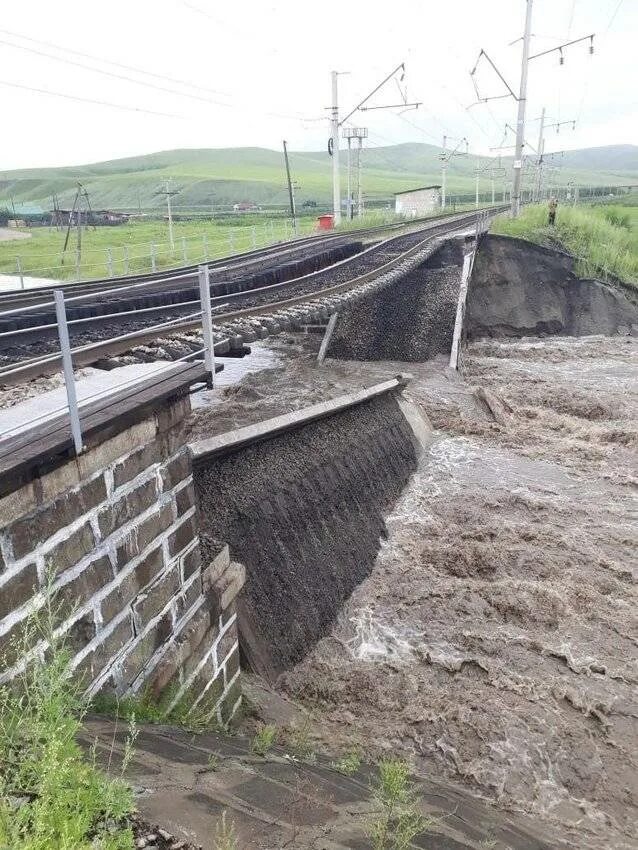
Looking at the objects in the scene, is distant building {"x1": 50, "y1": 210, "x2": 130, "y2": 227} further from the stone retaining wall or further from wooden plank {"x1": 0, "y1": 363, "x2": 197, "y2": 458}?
the stone retaining wall

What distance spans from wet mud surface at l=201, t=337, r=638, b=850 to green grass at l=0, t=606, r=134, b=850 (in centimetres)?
445

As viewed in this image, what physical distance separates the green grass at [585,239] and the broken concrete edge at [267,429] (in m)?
18.8

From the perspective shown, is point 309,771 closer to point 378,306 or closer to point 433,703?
point 433,703

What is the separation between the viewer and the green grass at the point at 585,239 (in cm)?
2814

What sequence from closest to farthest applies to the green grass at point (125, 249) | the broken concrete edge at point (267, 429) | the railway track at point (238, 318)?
1. the railway track at point (238, 318)
2. the broken concrete edge at point (267, 429)
3. the green grass at point (125, 249)

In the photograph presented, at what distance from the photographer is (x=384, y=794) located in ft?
15.5

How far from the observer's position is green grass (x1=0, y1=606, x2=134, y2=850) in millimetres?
2436

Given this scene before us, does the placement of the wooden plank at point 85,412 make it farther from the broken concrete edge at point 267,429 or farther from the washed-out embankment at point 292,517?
the washed-out embankment at point 292,517

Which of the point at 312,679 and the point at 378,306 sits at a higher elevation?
the point at 378,306

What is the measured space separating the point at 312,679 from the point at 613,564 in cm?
572

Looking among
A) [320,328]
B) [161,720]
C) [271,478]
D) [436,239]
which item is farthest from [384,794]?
[436,239]

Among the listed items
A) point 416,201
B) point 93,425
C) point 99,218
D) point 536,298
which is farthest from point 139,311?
point 99,218

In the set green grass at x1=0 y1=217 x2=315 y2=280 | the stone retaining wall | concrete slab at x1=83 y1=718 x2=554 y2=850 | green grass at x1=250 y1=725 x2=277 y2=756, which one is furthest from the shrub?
green grass at x1=0 y1=217 x2=315 y2=280

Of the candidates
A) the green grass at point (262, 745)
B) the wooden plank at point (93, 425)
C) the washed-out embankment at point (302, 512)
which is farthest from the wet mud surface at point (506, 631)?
the wooden plank at point (93, 425)
